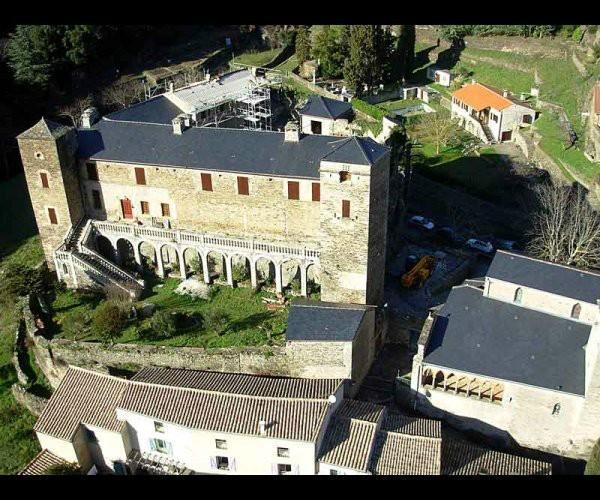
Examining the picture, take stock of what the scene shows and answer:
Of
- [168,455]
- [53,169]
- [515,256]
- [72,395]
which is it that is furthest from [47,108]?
[515,256]

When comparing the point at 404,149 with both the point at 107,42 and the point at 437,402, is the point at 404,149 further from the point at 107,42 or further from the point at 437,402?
the point at 107,42

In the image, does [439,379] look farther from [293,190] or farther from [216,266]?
[216,266]

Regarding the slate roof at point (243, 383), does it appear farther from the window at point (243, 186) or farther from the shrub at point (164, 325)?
the window at point (243, 186)

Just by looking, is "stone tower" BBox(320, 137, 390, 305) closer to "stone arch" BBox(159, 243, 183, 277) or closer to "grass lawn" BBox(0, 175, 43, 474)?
"stone arch" BBox(159, 243, 183, 277)

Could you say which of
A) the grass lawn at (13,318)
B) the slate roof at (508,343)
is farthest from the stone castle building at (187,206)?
the slate roof at (508,343)

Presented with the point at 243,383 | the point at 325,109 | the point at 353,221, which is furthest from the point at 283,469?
the point at 325,109

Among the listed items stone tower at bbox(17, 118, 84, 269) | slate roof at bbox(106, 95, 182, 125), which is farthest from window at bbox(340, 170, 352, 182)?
slate roof at bbox(106, 95, 182, 125)
